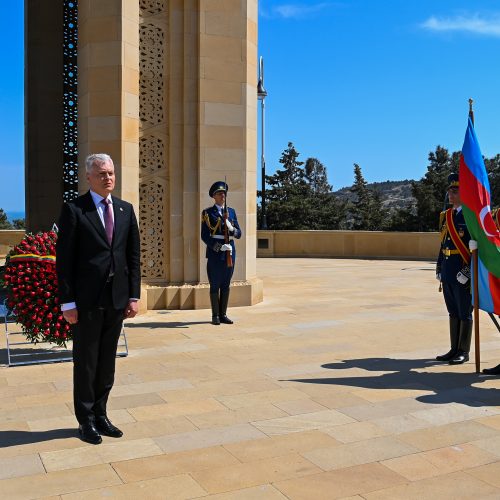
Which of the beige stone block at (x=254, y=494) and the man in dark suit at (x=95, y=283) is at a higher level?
the man in dark suit at (x=95, y=283)

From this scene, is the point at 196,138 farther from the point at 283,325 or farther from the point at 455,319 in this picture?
the point at 455,319

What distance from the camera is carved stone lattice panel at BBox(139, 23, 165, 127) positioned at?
1109 cm

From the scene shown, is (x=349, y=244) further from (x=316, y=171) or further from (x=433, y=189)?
(x=316, y=171)

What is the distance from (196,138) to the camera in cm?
1125

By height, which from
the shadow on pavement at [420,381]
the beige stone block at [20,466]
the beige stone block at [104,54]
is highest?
the beige stone block at [104,54]

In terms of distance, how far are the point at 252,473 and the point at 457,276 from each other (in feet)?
12.9

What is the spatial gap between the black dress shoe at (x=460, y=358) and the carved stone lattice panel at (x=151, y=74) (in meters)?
6.31

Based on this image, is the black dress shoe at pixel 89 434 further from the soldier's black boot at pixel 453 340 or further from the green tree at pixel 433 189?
the green tree at pixel 433 189

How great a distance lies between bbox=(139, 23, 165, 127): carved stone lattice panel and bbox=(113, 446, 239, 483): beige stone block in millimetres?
7582

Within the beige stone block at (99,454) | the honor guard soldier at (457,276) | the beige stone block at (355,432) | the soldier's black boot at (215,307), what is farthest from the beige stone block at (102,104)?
the beige stone block at (355,432)

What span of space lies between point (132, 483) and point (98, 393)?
3.57 feet

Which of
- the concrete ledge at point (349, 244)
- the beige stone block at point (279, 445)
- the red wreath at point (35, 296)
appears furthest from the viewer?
the concrete ledge at point (349, 244)

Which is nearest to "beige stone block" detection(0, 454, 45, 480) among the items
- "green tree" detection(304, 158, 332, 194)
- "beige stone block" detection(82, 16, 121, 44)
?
"beige stone block" detection(82, 16, 121, 44)

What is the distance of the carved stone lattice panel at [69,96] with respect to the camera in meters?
14.0
